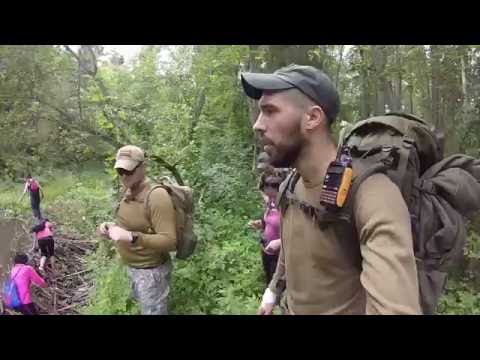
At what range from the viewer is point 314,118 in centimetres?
157

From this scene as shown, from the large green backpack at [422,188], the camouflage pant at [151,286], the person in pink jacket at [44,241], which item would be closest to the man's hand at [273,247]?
the camouflage pant at [151,286]

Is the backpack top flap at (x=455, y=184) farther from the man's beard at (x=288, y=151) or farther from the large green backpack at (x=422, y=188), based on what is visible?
the man's beard at (x=288, y=151)

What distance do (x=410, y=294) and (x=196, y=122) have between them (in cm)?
651

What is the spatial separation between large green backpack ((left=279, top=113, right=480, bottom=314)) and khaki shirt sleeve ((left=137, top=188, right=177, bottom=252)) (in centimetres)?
198

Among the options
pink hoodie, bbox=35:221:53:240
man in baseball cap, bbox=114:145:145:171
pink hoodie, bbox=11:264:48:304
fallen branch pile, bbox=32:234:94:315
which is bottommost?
fallen branch pile, bbox=32:234:94:315

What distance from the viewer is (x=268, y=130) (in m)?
1.57

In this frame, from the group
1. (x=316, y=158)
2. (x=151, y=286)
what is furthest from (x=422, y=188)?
(x=151, y=286)

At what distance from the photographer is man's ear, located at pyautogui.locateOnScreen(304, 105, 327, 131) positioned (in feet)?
5.15

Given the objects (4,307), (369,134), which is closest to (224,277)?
(4,307)

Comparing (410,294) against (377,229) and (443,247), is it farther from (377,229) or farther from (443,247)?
(443,247)

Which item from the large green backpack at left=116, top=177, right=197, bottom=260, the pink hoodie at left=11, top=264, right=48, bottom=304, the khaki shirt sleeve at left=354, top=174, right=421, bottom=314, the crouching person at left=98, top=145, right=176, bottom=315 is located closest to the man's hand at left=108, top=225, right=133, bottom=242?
the crouching person at left=98, top=145, right=176, bottom=315

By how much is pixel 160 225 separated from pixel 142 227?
7.3 inches

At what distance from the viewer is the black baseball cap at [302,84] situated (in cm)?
156

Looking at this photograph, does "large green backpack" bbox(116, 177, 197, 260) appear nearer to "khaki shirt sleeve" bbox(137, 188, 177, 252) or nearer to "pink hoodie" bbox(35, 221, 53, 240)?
"khaki shirt sleeve" bbox(137, 188, 177, 252)
